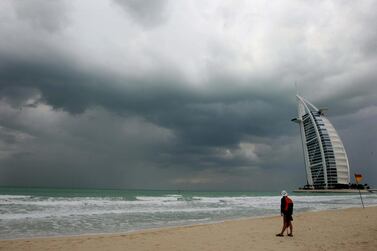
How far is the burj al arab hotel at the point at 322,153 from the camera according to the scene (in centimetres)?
11581

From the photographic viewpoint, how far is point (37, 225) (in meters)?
16.6

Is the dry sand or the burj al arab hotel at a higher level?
the burj al arab hotel

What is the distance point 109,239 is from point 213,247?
4.20m

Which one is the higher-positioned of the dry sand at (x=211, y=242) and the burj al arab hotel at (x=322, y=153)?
the burj al arab hotel at (x=322, y=153)

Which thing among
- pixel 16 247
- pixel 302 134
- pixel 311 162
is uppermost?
pixel 302 134

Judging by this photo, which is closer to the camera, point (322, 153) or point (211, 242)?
point (211, 242)

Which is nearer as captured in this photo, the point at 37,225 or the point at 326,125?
the point at 37,225

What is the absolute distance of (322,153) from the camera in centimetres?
11669

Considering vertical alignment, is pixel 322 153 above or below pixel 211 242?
above

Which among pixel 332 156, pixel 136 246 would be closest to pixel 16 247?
pixel 136 246

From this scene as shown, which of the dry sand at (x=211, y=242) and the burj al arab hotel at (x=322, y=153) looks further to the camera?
the burj al arab hotel at (x=322, y=153)

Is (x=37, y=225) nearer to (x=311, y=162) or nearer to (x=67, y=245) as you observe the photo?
(x=67, y=245)

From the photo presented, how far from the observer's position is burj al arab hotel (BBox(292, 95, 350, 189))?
116 m

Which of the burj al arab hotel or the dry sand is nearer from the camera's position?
the dry sand
